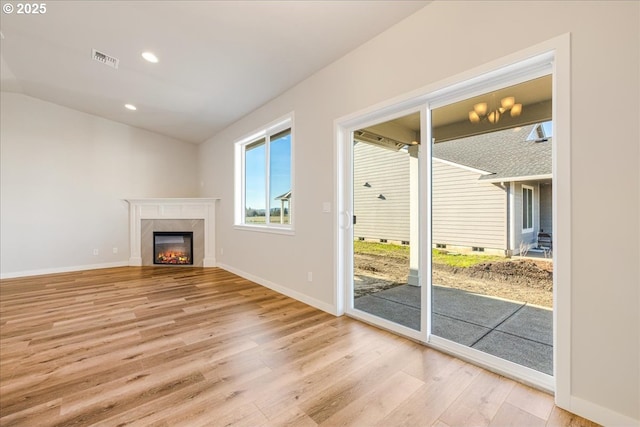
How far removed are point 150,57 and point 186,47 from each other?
2.18 ft

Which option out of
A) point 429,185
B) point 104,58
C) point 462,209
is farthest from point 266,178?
point 462,209

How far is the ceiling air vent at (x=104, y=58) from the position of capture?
135 inches

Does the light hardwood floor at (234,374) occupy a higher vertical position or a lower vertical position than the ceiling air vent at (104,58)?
lower

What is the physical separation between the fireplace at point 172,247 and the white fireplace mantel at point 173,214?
0.33 metres

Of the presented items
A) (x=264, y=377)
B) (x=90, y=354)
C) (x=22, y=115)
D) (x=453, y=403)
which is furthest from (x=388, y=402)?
(x=22, y=115)

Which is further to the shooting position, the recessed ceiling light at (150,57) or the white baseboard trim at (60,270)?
the white baseboard trim at (60,270)

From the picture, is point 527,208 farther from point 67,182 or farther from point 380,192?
point 67,182

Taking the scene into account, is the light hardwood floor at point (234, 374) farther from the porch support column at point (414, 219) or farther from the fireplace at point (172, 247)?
the fireplace at point (172, 247)

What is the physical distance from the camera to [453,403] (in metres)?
1.64

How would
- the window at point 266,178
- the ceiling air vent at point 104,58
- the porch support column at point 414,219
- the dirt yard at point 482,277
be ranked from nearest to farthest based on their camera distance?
the dirt yard at point 482,277 → the porch support column at point 414,219 → the ceiling air vent at point 104,58 → the window at point 266,178

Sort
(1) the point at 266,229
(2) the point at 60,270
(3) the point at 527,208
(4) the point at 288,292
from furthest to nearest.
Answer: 1. (2) the point at 60,270
2. (1) the point at 266,229
3. (4) the point at 288,292
4. (3) the point at 527,208

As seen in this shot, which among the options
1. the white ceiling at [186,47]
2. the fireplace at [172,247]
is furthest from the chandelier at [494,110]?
the fireplace at [172,247]

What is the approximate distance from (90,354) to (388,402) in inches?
92.7

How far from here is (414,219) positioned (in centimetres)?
260
